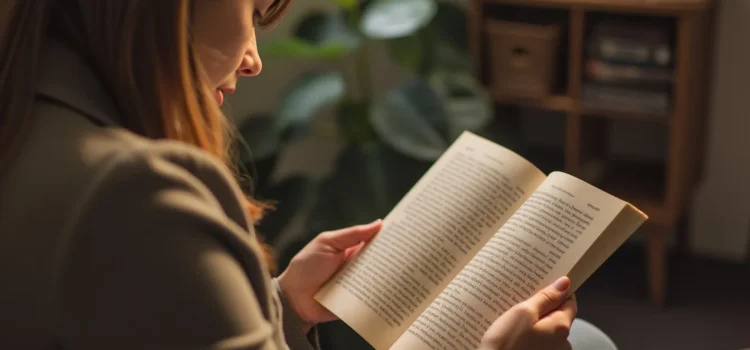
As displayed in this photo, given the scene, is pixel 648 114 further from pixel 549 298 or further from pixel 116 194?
pixel 116 194

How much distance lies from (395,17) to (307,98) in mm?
284

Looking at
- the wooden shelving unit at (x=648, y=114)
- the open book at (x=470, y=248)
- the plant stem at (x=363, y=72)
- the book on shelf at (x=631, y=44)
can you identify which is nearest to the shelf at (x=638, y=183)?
the wooden shelving unit at (x=648, y=114)

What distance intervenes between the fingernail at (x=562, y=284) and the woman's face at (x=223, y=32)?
0.37 m

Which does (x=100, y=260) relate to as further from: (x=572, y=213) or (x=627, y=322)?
(x=627, y=322)

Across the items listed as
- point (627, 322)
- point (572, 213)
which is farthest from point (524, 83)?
point (572, 213)

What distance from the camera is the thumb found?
2.68 feet

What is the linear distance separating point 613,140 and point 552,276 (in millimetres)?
1507

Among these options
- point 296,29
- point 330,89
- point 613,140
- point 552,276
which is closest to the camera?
point 552,276

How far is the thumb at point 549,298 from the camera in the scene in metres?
0.82

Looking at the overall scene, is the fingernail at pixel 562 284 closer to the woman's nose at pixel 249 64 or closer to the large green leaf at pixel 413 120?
the woman's nose at pixel 249 64

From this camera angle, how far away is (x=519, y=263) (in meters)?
0.87

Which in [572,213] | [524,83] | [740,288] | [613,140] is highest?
[572,213]

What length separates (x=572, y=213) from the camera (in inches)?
34.7

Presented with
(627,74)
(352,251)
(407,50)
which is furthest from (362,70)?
(352,251)
